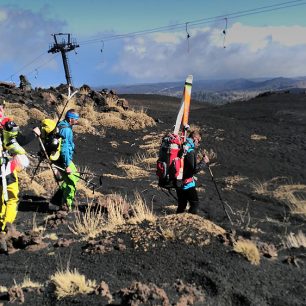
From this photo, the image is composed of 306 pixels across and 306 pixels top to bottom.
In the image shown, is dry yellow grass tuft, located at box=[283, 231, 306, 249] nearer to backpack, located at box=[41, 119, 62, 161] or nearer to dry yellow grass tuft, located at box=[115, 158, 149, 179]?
backpack, located at box=[41, 119, 62, 161]

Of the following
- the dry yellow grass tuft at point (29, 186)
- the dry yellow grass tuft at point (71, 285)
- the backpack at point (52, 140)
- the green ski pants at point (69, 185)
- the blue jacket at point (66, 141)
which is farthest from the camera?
the dry yellow grass tuft at point (29, 186)

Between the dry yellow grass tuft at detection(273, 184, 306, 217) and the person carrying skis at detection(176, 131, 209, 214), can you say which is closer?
the person carrying skis at detection(176, 131, 209, 214)

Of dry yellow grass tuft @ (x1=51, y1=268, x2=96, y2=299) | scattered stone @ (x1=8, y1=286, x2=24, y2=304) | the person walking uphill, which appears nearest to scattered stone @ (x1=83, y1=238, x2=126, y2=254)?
dry yellow grass tuft @ (x1=51, y1=268, x2=96, y2=299)

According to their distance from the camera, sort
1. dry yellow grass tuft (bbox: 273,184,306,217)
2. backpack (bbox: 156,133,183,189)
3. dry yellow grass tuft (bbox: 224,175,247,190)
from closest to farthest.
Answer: backpack (bbox: 156,133,183,189), dry yellow grass tuft (bbox: 273,184,306,217), dry yellow grass tuft (bbox: 224,175,247,190)

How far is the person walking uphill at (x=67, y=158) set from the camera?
9.01 meters

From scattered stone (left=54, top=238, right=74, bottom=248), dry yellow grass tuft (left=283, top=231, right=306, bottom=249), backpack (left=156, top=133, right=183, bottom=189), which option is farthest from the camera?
backpack (left=156, top=133, right=183, bottom=189)

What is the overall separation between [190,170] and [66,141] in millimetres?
2227

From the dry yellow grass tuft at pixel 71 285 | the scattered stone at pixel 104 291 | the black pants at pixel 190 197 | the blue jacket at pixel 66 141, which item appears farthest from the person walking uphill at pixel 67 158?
the scattered stone at pixel 104 291

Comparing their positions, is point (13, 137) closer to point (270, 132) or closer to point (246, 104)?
point (270, 132)

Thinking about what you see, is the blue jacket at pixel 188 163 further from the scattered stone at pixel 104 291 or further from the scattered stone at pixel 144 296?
the scattered stone at pixel 144 296

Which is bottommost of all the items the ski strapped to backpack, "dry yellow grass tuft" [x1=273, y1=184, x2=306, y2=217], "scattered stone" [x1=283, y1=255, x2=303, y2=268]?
"dry yellow grass tuft" [x1=273, y1=184, x2=306, y2=217]

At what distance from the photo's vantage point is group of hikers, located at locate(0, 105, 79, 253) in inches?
292

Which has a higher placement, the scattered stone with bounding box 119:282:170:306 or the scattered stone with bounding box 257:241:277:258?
the scattered stone with bounding box 119:282:170:306

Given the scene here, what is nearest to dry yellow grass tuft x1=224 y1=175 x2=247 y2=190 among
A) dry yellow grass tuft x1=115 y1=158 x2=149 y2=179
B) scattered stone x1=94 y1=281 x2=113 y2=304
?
dry yellow grass tuft x1=115 y1=158 x2=149 y2=179
